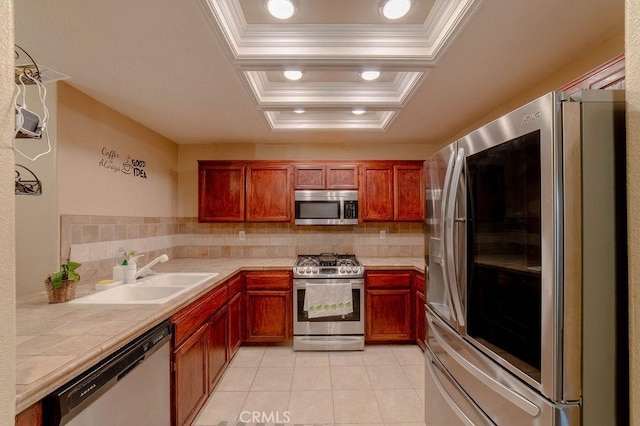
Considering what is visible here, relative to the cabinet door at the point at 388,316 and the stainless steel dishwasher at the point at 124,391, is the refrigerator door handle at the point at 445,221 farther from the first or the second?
the cabinet door at the point at 388,316

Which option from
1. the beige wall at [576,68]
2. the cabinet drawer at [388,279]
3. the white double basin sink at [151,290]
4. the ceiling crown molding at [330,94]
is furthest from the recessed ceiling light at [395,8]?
the cabinet drawer at [388,279]

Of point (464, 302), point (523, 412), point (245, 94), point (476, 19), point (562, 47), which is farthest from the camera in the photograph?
point (245, 94)

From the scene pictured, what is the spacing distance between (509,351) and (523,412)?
0.63ft

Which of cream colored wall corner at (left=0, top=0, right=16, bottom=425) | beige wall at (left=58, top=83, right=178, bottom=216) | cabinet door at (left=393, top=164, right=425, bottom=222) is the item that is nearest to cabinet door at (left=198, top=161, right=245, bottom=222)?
beige wall at (left=58, top=83, right=178, bottom=216)

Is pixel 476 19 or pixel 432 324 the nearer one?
pixel 476 19

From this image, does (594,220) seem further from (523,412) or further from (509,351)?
(523,412)

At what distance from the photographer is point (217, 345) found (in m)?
2.38

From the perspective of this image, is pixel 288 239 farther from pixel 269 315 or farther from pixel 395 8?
pixel 395 8

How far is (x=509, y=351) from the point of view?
1089mm

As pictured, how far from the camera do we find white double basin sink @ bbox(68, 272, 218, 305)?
1.80m

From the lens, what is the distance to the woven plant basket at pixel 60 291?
1.69 meters

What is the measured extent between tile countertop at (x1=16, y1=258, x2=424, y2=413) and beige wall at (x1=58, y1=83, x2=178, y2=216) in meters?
0.76

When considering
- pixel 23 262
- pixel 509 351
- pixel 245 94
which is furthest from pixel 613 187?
pixel 23 262

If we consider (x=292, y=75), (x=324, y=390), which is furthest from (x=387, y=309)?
(x=292, y=75)
